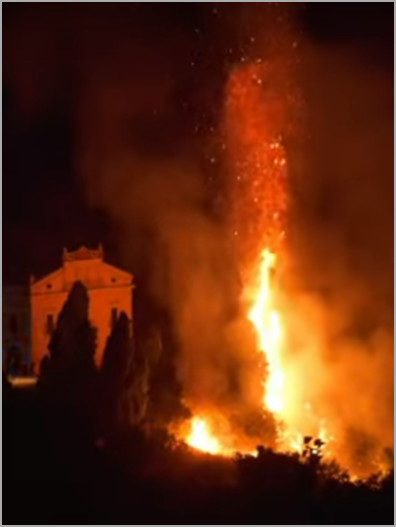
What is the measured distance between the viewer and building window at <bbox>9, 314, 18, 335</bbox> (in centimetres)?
2432

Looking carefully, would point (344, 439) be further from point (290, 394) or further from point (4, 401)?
point (4, 401)

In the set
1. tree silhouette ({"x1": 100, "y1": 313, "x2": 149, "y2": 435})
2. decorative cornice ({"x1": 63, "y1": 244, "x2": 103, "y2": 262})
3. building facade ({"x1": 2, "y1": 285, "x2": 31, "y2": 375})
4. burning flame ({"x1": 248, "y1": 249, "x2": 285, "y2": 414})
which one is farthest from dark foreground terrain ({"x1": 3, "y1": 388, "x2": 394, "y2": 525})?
decorative cornice ({"x1": 63, "y1": 244, "x2": 103, "y2": 262})

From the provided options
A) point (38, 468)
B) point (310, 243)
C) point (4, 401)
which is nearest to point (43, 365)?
point (4, 401)

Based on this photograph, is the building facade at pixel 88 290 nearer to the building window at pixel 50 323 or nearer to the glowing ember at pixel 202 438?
the building window at pixel 50 323

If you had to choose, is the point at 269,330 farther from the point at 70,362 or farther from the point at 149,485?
the point at 149,485

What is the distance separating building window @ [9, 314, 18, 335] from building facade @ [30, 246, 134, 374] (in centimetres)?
39

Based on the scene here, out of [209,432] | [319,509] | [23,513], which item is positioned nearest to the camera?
[23,513]

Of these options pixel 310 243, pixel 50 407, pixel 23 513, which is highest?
pixel 310 243

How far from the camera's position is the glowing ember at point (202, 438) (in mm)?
20078

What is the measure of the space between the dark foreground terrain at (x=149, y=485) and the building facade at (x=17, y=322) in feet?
20.2

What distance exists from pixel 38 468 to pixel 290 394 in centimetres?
851

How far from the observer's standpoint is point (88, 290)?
24391 mm

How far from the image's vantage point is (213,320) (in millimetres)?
23609

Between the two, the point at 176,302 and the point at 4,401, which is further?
the point at 176,302
